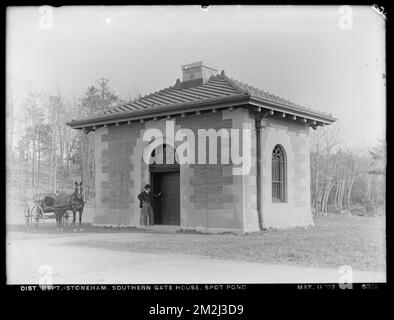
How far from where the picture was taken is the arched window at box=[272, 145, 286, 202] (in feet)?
47.6

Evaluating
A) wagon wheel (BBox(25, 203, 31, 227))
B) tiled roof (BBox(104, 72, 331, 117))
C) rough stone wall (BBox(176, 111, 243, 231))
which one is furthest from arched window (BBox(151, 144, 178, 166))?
wagon wheel (BBox(25, 203, 31, 227))

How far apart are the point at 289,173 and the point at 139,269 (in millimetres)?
6976

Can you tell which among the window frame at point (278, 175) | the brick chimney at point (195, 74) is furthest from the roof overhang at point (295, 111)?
the brick chimney at point (195, 74)

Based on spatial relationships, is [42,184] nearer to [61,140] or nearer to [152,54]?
[61,140]

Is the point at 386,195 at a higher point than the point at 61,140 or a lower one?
lower

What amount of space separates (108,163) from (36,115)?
4.06 meters

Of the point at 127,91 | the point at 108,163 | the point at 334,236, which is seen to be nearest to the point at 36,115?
the point at 127,91

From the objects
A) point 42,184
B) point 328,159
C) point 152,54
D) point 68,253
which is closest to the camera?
point 68,253

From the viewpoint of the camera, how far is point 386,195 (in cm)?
923

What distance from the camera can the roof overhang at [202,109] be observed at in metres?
12.9

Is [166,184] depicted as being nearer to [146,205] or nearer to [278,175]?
[146,205]

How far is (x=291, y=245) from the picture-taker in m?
11.1

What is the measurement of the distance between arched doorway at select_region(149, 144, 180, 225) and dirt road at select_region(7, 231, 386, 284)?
4174mm

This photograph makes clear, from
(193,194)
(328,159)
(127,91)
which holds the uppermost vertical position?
(127,91)
